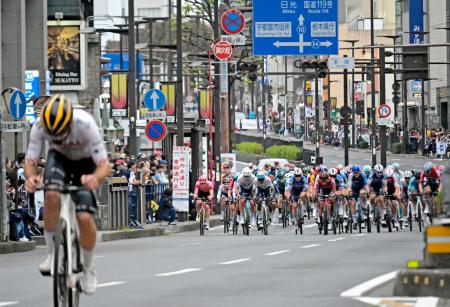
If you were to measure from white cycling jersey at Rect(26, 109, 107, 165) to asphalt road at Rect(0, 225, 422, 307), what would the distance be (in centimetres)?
255

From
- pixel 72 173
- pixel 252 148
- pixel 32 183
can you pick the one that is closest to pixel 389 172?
pixel 72 173

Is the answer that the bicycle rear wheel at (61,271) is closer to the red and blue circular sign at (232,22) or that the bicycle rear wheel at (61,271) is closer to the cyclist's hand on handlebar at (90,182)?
the cyclist's hand on handlebar at (90,182)

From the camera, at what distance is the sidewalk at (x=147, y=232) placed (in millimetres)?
35594

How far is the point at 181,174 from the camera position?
4712 centimetres

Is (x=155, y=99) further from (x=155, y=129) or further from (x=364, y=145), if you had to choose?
(x=364, y=145)

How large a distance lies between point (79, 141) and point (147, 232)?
28124 millimetres

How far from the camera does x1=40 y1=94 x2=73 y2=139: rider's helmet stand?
1112 cm

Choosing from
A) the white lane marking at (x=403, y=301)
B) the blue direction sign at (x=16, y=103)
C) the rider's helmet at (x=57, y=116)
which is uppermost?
the blue direction sign at (x=16, y=103)

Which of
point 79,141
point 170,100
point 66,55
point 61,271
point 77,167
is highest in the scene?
point 66,55

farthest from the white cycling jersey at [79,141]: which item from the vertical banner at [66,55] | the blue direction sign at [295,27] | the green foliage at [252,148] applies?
the green foliage at [252,148]

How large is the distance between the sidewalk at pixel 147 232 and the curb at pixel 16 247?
3.03 meters

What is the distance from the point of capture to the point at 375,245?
28.8 m

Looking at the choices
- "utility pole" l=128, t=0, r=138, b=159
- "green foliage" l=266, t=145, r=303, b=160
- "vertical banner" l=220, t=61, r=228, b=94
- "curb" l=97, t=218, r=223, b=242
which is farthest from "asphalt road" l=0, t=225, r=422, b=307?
"green foliage" l=266, t=145, r=303, b=160

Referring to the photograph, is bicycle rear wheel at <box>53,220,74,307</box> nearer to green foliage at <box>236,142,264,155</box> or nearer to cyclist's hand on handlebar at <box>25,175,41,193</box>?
cyclist's hand on handlebar at <box>25,175,41,193</box>
